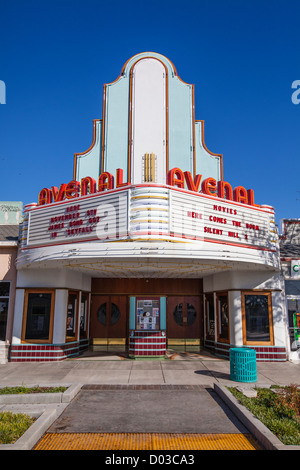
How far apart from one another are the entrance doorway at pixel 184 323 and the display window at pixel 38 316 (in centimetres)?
639

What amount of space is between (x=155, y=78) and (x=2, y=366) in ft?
57.5

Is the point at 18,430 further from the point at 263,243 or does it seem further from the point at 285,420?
the point at 263,243

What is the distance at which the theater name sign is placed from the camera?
1198cm

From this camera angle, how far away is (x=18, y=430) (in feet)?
21.7

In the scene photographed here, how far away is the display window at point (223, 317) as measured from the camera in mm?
16047

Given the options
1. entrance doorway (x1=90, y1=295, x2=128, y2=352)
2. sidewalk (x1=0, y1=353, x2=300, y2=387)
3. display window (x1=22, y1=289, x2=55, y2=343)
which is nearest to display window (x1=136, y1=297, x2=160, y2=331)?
sidewalk (x1=0, y1=353, x2=300, y2=387)

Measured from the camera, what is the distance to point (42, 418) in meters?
7.26

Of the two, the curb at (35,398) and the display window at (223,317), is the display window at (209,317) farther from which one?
the curb at (35,398)

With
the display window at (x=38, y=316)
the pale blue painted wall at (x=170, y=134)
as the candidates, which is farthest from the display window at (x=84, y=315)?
the pale blue painted wall at (x=170, y=134)

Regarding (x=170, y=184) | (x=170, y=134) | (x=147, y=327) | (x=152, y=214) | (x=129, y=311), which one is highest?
(x=170, y=134)

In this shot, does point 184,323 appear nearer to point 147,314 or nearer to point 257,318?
point 147,314

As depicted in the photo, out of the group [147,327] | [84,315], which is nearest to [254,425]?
[147,327]

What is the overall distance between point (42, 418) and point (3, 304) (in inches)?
390

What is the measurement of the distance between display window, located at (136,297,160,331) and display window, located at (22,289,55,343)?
4026 millimetres
